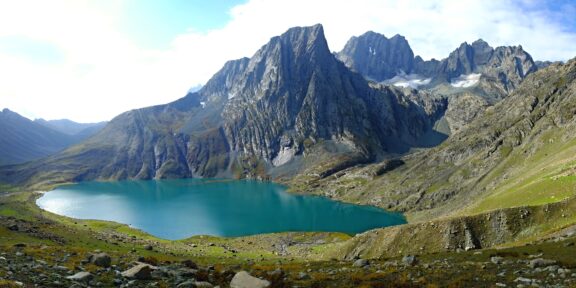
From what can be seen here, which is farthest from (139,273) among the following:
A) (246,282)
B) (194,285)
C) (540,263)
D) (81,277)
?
(540,263)

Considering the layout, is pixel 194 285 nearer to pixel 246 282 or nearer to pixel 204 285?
pixel 204 285

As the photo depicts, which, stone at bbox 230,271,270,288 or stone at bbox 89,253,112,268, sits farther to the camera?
stone at bbox 89,253,112,268

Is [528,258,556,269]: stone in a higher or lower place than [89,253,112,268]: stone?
lower

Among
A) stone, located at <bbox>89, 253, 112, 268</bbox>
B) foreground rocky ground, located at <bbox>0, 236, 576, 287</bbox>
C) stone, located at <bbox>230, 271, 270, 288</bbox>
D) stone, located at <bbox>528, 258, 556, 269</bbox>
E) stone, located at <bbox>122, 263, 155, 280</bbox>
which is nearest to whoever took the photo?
foreground rocky ground, located at <bbox>0, 236, 576, 287</bbox>

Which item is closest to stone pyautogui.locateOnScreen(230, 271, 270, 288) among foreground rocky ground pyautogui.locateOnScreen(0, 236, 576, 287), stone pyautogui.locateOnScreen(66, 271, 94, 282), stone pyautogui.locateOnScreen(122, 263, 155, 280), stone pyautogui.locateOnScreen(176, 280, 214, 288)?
foreground rocky ground pyautogui.locateOnScreen(0, 236, 576, 287)

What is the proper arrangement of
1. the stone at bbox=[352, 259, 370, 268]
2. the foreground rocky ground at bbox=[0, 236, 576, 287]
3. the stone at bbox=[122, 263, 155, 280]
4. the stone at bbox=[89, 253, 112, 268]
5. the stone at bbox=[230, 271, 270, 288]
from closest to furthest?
the foreground rocky ground at bbox=[0, 236, 576, 287] < the stone at bbox=[230, 271, 270, 288] < the stone at bbox=[122, 263, 155, 280] < the stone at bbox=[89, 253, 112, 268] < the stone at bbox=[352, 259, 370, 268]

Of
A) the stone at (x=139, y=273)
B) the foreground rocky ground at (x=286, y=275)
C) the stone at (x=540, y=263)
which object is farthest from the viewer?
the stone at (x=540, y=263)

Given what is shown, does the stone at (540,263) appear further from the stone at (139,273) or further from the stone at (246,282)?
the stone at (139,273)

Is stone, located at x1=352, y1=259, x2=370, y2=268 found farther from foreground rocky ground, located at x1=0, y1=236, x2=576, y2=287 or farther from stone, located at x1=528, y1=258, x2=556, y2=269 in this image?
stone, located at x1=528, y1=258, x2=556, y2=269

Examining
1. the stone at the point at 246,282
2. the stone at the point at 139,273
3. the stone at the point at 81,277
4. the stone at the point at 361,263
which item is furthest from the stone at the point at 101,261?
the stone at the point at 361,263

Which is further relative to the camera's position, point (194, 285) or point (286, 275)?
point (286, 275)

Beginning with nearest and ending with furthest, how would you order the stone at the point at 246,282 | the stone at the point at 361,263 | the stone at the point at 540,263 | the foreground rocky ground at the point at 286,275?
the foreground rocky ground at the point at 286,275 < the stone at the point at 246,282 < the stone at the point at 540,263 < the stone at the point at 361,263

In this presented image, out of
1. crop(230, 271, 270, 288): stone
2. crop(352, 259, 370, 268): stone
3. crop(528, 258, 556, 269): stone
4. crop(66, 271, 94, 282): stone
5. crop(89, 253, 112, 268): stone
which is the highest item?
crop(66, 271, 94, 282): stone

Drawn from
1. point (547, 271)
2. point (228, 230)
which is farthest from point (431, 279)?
point (228, 230)
